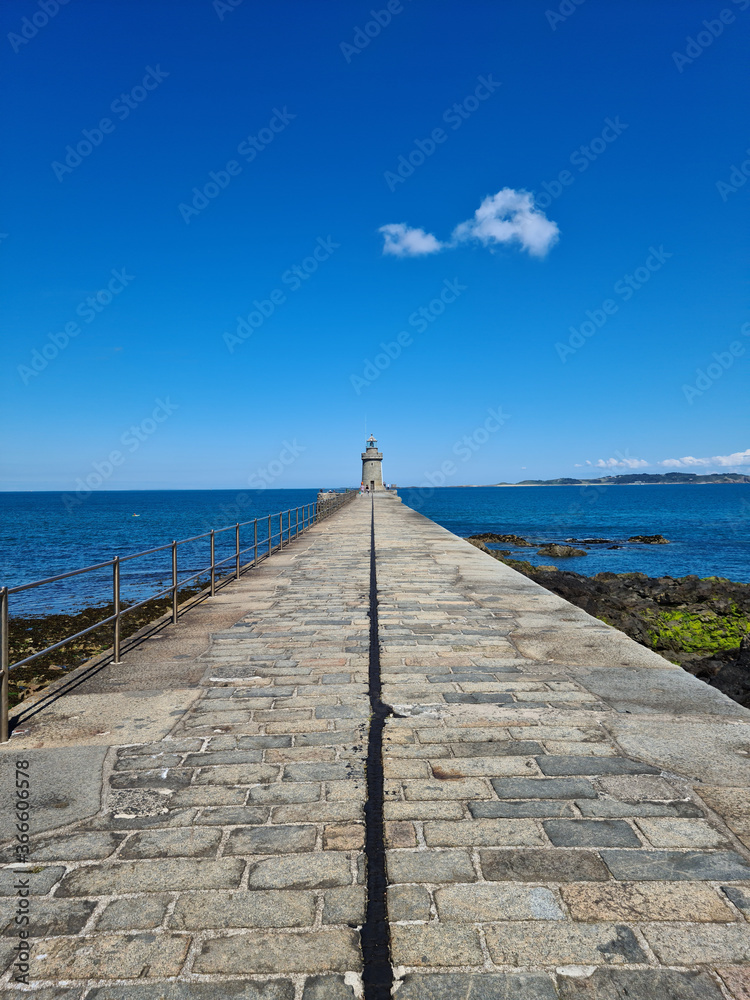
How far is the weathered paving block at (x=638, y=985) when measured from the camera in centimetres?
184

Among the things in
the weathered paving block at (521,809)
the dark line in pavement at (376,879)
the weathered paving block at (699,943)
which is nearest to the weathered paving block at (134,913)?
the dark line in pavement at (376,879)

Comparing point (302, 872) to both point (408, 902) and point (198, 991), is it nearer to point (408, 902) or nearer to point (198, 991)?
point (408, 902)

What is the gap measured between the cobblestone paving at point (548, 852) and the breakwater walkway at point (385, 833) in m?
0.01

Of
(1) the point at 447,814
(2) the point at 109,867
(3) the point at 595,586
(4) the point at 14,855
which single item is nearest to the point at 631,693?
(1) the point at 447,814

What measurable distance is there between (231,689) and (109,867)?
2.18 metres

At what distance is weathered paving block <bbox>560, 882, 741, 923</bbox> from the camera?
7.11 feet

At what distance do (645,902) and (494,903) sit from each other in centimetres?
55

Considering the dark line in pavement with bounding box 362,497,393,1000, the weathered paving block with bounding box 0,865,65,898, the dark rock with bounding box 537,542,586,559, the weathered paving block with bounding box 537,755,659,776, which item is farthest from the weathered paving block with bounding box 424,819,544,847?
the dark rock with bounding box 537,542,586,559

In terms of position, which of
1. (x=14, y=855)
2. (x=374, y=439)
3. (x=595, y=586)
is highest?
(x=374, y=439)

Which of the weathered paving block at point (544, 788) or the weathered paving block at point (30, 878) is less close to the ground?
the weathered paving block at point (544, 788)

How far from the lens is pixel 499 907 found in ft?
7.26

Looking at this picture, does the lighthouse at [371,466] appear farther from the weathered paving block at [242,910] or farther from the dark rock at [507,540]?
the weathered paving block at [242,910]

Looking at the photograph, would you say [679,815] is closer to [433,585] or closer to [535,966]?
[535,966]

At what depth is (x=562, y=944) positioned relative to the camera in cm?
205
